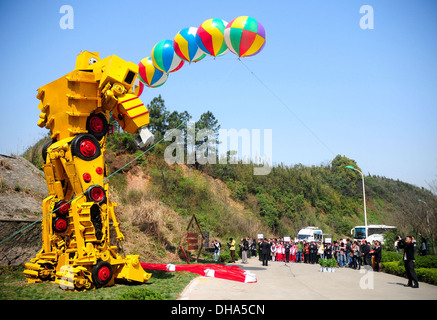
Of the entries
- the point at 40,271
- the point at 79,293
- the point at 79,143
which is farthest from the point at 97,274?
the point at 79,143

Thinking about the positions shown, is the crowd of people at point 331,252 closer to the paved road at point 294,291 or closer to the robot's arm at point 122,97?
the paved road at point 294,291

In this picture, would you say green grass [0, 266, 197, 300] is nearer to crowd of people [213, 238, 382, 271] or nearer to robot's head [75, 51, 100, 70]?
robot's head [75, 51, 100, 70]

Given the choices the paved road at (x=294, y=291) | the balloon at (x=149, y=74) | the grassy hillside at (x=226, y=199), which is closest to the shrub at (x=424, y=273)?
the paved road at (x=294, y=291)

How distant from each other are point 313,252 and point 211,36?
1790 cm

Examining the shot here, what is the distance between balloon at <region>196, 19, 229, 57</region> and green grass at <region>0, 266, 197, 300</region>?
845cm

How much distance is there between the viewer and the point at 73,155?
32.3ft

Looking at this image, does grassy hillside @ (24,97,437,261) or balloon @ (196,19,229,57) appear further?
grassy hillside @ (24,97,437,261)

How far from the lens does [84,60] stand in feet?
36.1

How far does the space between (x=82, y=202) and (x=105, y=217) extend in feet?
2.39

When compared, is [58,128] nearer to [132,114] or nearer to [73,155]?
[73,155]

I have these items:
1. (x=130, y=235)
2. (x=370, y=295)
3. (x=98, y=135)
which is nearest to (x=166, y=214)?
(x=130, y=235)

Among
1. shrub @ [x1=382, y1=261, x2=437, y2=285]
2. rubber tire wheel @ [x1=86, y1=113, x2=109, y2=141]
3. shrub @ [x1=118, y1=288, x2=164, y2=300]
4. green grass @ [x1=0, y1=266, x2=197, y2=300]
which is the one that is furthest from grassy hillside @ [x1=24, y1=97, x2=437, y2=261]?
shrub @ [x1=118, y1=288, x2=164, y2=300]

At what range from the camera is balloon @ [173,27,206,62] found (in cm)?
1423

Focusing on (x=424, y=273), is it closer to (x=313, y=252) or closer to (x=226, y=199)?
(x=313, y=252)
